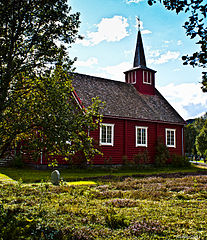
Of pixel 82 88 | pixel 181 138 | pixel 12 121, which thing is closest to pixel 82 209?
pixel 12 121

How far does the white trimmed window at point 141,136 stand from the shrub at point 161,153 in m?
1.36

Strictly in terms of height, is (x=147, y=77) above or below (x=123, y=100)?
above

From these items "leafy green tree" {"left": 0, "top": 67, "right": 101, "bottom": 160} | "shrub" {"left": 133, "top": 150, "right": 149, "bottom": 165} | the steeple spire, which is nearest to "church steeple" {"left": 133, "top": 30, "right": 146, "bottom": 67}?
the steeple spire

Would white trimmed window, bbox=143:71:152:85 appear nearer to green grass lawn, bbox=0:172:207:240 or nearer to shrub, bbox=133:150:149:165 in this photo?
shrub, bbox=133:150:149:165

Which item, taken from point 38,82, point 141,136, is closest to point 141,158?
point 141,136

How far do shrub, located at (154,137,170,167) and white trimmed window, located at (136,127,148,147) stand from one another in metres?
Answer: 1.36

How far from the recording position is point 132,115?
23141 millimetres

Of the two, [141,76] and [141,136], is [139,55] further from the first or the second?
[141,136]

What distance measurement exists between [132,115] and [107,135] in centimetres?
310

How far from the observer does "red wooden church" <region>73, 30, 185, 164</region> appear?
2181 cm

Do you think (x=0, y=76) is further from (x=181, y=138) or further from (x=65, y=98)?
(x=181, y=138)

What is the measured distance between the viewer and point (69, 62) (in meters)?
7.61

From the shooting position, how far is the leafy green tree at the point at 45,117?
674 centimetres

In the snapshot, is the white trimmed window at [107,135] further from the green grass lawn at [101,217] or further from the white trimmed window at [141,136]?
the green grass lawn at [101,217]
